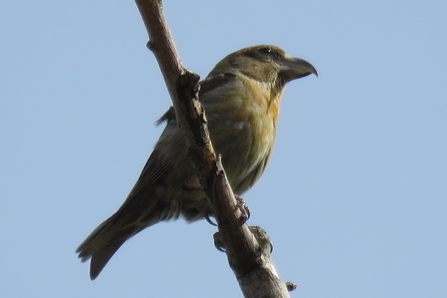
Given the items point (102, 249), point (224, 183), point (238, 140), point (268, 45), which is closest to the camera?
point (224, 183)

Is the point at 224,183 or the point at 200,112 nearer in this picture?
the point at 200,112

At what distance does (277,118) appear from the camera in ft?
19.3

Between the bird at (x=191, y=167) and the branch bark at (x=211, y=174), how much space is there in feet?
3.75

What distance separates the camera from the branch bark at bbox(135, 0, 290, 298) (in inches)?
126

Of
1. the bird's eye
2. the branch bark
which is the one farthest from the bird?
the branch bark

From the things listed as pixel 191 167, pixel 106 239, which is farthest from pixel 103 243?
pixel 191 167

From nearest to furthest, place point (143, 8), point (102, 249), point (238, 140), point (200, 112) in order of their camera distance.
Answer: point (143, 8), point (200, 112), point (238, 140), point (102, 249)

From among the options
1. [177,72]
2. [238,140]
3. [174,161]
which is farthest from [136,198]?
[177,72]

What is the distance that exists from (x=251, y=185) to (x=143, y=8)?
2987 mm

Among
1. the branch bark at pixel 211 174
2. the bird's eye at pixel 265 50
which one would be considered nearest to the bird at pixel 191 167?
the bird's eye at pixel 265 50

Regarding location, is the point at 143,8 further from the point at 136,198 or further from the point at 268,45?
the point at 268,45

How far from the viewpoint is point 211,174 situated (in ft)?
12.5

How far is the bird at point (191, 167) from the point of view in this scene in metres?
5.30

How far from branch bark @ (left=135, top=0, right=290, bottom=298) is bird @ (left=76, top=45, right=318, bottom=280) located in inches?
45.0
